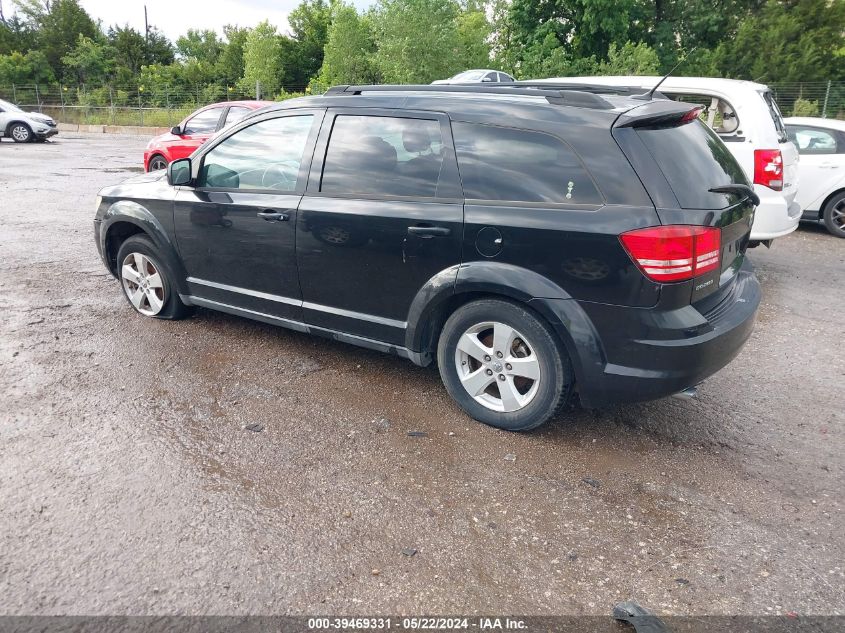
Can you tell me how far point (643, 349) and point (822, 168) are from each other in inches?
300

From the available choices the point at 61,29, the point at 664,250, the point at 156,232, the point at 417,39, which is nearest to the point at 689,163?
the point at 664,250

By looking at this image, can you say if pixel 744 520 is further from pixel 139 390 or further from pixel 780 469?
pixel 139 390

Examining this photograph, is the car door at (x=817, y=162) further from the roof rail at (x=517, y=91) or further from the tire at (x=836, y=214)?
the roof rail at (x=517, y=91)

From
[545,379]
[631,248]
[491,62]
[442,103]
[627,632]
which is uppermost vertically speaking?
[491,62]

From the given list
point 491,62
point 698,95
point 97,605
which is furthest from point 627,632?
point 491,62

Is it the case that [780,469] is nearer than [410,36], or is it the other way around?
[780,469]

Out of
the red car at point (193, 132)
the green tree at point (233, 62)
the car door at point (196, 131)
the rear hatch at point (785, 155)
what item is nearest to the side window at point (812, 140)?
the rear hatch at point (785, 155)

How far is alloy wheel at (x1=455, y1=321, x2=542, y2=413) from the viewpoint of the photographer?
3521 mm

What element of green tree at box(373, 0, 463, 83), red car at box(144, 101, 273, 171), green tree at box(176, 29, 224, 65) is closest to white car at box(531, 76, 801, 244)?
red car at box(144, 101, 273, 171)

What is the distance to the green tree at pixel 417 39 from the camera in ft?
95.7

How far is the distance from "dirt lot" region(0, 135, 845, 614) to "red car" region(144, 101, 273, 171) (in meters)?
7.83

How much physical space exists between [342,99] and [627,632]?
3.39m

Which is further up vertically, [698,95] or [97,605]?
[698,95]

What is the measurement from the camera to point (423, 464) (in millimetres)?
3381
